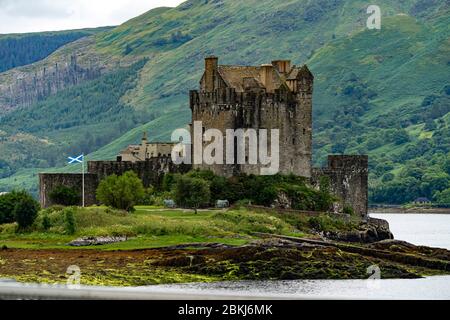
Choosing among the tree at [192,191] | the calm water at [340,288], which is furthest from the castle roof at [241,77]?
the calm water at [340,288]

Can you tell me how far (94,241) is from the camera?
2195 inches

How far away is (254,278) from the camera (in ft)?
163

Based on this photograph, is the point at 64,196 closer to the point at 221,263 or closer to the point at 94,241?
the point at 94,241

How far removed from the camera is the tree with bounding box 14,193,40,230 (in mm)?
59750

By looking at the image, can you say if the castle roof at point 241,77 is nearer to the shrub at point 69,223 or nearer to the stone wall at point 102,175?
the stone wall at point 102,175

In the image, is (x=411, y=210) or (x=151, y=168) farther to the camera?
(x=411, y=210)

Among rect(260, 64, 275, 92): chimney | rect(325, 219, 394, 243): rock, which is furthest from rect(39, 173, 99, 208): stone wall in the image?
rect(325, 219, 394, 243): rock

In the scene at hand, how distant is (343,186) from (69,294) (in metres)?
68.2

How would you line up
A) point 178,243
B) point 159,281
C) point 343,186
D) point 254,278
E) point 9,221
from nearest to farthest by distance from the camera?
1. point 159,281
2. point 254,278
3. point 178,243
4. point 9,221
5. point 343,186

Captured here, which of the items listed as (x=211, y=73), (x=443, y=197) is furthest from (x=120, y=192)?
(x=443, y=197)

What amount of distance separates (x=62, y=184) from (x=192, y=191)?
7199mm
